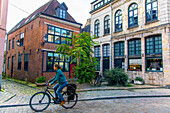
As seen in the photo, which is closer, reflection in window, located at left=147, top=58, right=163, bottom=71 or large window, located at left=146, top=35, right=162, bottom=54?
reflection in window, located at left=147, top=58, right=163, bottom=71

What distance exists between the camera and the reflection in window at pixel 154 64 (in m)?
11.4

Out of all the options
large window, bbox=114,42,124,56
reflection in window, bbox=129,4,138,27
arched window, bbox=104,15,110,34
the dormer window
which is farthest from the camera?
arched window, bbox=104,15,110,34

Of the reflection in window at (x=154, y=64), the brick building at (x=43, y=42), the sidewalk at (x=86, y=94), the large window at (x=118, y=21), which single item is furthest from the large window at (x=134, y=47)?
the brick building at (x=43, y=42)

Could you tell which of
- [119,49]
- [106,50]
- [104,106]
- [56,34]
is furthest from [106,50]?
[104,106]

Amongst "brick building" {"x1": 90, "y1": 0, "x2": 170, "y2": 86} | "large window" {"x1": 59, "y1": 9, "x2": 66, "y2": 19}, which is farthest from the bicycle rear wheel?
"large window" {"x1": 59, "y1": 9, "x2": 66, "y2": 19}

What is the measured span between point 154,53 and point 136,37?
9.04 feet

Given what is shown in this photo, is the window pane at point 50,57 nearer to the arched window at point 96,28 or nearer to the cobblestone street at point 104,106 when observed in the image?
the cobblestone street at point 104,106

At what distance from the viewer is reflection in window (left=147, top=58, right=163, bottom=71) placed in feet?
37.6

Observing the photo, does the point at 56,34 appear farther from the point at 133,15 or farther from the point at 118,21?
the point at 133,15

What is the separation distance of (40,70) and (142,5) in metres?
12.8

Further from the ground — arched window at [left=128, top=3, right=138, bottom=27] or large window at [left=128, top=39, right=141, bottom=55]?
arched window at [left=128, top=3, right=138, bottom=27]

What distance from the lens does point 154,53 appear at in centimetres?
1180

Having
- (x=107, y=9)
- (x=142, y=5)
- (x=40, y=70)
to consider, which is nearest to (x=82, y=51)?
(x=40, y=70)

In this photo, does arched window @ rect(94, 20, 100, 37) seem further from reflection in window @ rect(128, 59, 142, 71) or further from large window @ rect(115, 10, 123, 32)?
reflection in window @ rect(128, 59, 142, 71)
